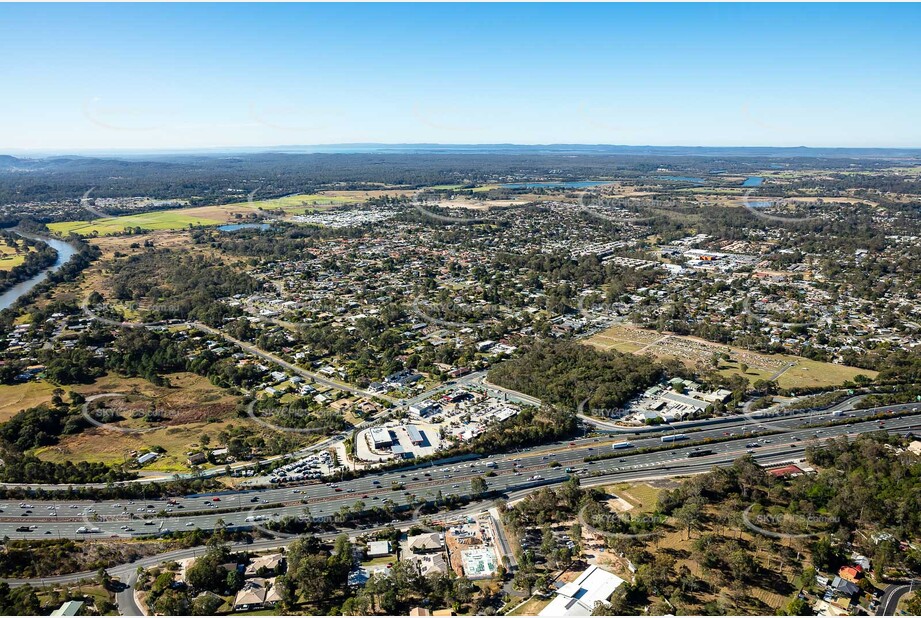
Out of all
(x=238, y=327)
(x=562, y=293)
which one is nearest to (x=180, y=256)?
(x=238, y=327)

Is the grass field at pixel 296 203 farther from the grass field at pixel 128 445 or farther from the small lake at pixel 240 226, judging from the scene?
the grass field at pixel 128 445

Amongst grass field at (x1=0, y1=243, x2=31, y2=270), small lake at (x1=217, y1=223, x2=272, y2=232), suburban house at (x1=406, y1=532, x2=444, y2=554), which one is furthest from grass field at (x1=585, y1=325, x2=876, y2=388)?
grass field at (x1=0, y1=243, x2=31, y2=270)

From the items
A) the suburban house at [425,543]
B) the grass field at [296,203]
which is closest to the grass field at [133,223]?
the grass field at [296,203]

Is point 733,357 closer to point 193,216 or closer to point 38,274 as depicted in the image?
point 38,274

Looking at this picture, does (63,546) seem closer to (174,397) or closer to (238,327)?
(174,397)

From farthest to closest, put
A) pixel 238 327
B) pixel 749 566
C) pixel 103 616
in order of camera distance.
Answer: pixel 238 327
pixel 749 566
pixel 103 616
